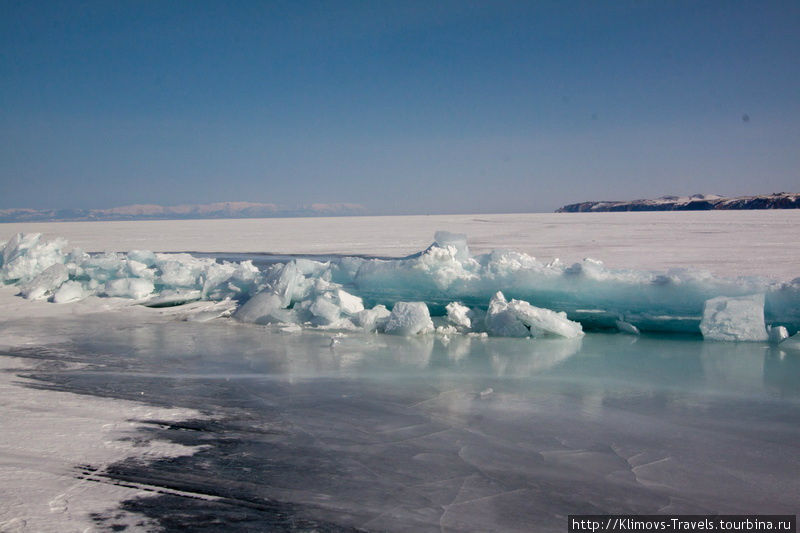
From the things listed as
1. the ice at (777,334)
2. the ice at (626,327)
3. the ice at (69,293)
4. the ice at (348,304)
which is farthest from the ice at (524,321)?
the ice at (69,293)

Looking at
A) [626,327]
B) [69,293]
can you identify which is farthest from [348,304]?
[69,293]

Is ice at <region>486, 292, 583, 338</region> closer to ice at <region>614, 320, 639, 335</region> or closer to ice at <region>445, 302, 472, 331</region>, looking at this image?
ice at <region>445, 302, 472, 331</region>

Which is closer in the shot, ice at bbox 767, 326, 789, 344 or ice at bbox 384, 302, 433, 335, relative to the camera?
ice at bbox 767, 326, 789, 344

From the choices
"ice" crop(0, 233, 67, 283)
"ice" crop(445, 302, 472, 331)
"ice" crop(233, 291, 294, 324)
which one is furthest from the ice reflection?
"ice" crop(0, 233, 67, 283)

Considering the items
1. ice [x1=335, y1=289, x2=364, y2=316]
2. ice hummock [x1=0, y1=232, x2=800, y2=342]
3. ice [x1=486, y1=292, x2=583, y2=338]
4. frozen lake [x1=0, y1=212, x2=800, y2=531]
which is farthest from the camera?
ice [x1=335, y1=289, x2=364, y2=316]

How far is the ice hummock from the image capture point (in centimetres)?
488

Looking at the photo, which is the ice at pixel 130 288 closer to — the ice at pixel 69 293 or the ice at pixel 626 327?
the ice at pixel 69 293

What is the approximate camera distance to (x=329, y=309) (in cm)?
582

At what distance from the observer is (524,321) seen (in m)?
5.17

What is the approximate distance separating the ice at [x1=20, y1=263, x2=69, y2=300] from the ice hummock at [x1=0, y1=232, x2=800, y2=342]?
2cm

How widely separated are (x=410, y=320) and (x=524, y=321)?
3.36 ft

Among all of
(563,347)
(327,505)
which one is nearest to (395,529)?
(327,505)

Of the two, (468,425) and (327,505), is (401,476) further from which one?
(468,425)

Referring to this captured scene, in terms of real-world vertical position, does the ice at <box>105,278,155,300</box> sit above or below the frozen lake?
above
